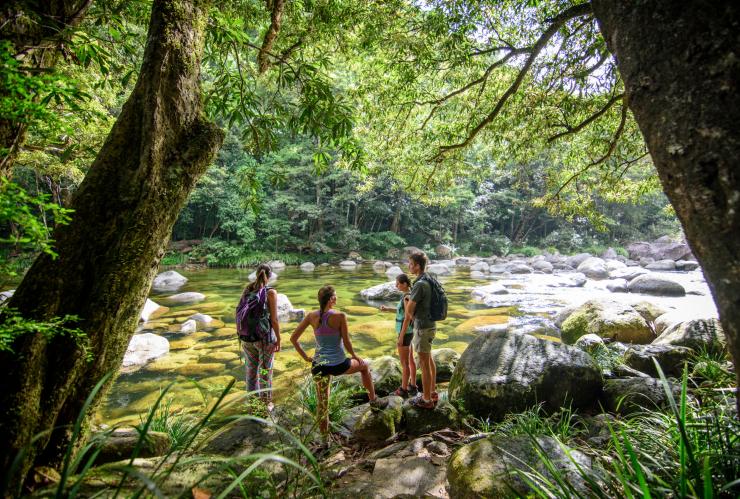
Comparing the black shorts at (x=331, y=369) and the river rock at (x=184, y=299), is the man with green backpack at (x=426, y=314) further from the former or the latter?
the river rock at (x=184, y=299)

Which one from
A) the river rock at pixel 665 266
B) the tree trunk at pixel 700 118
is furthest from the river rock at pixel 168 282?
the river rock at pixel 665 266

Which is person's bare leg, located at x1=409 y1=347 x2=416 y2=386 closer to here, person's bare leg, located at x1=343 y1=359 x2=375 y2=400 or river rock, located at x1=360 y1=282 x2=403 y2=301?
person's bare leg, located at x1=343 y1=359 x2=375 y2=400

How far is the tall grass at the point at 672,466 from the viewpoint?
1.30 metres

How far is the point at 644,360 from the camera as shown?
15.9ft

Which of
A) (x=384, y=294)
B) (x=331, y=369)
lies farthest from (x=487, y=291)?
(x=331, y=369)

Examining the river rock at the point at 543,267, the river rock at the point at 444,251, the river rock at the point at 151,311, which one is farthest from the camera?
the river rock at the point at 444,251

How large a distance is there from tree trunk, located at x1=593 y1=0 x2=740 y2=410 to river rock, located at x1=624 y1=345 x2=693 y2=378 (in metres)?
4.62

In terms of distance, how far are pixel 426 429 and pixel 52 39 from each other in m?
4.05

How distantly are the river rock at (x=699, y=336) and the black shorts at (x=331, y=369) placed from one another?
16.4 feet

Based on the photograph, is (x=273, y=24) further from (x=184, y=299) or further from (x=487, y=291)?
(x=487, y=291)

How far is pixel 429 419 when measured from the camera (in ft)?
11.6

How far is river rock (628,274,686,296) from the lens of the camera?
42.2 feet

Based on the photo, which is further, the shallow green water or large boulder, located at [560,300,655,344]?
large boulder, located at [560,300,655,344]

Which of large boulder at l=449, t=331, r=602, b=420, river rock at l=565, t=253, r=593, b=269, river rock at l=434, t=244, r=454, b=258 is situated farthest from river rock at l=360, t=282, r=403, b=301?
river rock at l=565, t=253, r=593, b=269
